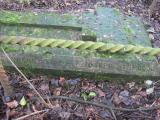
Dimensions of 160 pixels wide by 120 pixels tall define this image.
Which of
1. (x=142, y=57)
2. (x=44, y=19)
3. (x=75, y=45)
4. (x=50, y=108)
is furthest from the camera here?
(x=44, y=19)

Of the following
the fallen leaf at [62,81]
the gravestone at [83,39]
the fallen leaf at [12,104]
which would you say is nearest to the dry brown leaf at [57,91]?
the fallen leaf at [62,81]

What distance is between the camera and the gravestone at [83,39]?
290 centimetres

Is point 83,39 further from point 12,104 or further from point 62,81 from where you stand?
point 12,104

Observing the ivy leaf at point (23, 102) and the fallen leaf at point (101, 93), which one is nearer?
the ivy leaf at point (23, 102)

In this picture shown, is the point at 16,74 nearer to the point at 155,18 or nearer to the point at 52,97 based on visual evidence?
the point at 52,97

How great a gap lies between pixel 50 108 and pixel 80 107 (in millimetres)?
297

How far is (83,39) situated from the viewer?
10.8 feet

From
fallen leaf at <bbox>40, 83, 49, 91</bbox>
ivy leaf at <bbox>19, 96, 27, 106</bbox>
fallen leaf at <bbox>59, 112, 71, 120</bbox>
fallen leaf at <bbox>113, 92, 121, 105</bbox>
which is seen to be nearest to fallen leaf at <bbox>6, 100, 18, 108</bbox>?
ivy leaf at <bbox>19, 96, 27, 106</bbox>

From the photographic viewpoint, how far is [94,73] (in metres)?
2.90

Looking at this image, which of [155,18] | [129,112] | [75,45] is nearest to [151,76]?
[129,112]

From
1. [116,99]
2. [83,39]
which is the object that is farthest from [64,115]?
[83,39]

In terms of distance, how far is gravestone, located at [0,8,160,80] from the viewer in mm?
2898

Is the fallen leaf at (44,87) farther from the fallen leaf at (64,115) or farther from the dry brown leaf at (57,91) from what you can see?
the fallen leaf at (64,115)

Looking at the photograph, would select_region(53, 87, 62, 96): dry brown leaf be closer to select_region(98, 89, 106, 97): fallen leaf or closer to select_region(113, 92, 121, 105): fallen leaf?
select_region(98, 89, 106, 97): fallen leaf
